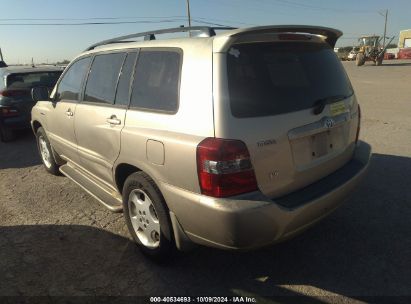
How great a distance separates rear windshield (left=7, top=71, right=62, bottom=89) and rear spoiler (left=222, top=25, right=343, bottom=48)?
672 centimetres

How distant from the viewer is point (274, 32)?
2627 mm

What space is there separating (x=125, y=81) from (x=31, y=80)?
5937 millimetres

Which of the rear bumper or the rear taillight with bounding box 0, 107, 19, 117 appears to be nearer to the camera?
the rear bumper

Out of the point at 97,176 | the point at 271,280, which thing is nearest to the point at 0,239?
the point at 97,176

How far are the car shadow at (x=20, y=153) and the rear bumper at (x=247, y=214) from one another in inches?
185

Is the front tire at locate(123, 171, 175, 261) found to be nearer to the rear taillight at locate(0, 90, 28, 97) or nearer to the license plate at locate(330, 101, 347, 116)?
the license plate at locate(330, 101, 347, 116)

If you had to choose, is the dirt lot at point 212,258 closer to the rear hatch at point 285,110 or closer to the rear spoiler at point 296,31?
the rear hatch at point 285,110

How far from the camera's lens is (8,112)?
7.65 metres

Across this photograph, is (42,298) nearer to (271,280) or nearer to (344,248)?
(271,280)

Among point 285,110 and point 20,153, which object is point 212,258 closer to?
point 285,110

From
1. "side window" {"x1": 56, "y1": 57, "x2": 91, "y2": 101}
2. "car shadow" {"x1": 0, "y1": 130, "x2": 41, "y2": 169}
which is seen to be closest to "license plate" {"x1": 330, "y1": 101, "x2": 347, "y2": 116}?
"side window" {"x1": 56, "y1": 57, "x2": 91, "y2": 101}

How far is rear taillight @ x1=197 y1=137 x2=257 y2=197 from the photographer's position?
2314 mm

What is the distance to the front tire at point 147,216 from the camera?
2822 millimetres

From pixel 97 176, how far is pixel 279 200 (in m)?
2.19
